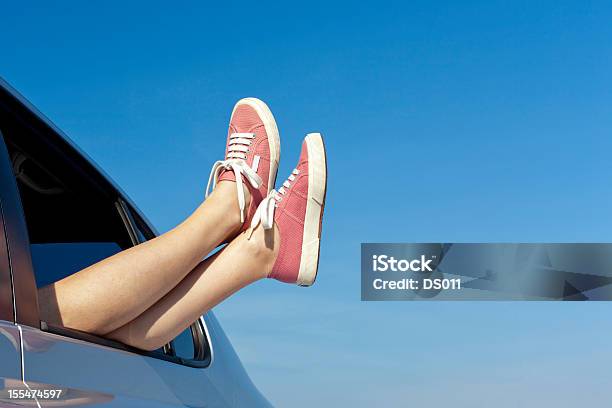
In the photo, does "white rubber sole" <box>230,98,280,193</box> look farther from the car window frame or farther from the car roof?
the car window frame

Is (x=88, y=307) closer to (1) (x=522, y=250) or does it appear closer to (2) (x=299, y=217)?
(2) (x=299, y=217)

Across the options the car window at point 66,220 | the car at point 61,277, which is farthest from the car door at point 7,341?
the car window at point 66,220

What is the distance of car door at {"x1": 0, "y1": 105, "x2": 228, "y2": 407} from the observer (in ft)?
4.90

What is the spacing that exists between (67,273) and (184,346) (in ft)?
1.34

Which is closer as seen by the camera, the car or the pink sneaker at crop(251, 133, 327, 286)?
the car

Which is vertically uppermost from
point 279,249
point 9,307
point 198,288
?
point 279,249

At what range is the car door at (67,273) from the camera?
1.49m

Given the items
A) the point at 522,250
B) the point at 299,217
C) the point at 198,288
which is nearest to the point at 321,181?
the point at 299,217

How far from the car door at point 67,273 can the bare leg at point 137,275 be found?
6 cm

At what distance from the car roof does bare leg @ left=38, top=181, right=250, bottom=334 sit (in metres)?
0.29

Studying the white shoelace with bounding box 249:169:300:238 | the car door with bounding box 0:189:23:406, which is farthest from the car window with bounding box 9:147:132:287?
the car door with bounding box 0:189:23:406

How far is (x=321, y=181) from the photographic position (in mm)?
2516

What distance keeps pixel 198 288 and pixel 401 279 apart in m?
8.24

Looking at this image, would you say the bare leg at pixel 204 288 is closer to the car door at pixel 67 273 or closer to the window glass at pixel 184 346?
the car door at pixel 67 273
